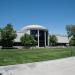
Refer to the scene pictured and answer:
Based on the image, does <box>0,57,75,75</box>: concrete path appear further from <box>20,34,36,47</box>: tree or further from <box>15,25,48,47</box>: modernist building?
<box>15,25,48,47</box>: modernist building

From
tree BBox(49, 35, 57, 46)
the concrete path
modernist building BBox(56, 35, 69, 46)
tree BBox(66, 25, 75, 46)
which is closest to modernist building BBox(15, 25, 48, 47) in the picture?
tree BBox(49, 35, 57, 46)

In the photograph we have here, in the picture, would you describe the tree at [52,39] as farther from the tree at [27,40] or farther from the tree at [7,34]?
the tree at [7,34]

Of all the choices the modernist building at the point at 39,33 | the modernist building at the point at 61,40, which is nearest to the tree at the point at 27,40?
the modernist building at the point at 39,33

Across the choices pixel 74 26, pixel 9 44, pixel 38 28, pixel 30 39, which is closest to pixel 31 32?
pixel 38 28

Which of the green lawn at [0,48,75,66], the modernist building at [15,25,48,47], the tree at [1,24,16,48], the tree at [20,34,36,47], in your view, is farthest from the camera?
the modernist building at [15,25,48,47]

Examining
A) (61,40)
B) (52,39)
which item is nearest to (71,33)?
(52,39)

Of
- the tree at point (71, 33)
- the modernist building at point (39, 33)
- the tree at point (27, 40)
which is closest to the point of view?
the tree at point (71, 33)

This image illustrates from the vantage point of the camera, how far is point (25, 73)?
12.2 meters

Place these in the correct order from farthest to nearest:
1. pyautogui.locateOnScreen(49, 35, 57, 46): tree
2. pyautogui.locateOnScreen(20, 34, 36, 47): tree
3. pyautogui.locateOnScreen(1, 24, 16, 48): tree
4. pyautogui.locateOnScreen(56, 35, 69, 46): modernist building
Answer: pyautogui.locateOnScreen(56, 35, 69, 46): modernist building < pyautogui.locateOnScreen(49, 35, 57, 46): tree < pyautogui.locateOnScreen(20, 34, 36, 47): tree < pyautogui.locateOnScreen(1, 24, 16, 48): tree

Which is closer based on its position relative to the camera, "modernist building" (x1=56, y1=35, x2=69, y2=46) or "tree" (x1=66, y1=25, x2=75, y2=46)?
"tree" (x1=66, y1=25, x2=75, y2=46)

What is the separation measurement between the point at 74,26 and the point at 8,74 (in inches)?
2123

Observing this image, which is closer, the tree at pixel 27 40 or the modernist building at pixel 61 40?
the tree at pixel 27 40

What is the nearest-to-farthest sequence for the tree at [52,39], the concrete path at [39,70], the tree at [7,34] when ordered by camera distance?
the concrete path at [39,70] → the tree at [7,34] → the tree at [52,39]

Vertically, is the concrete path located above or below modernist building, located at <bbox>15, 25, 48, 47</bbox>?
below
